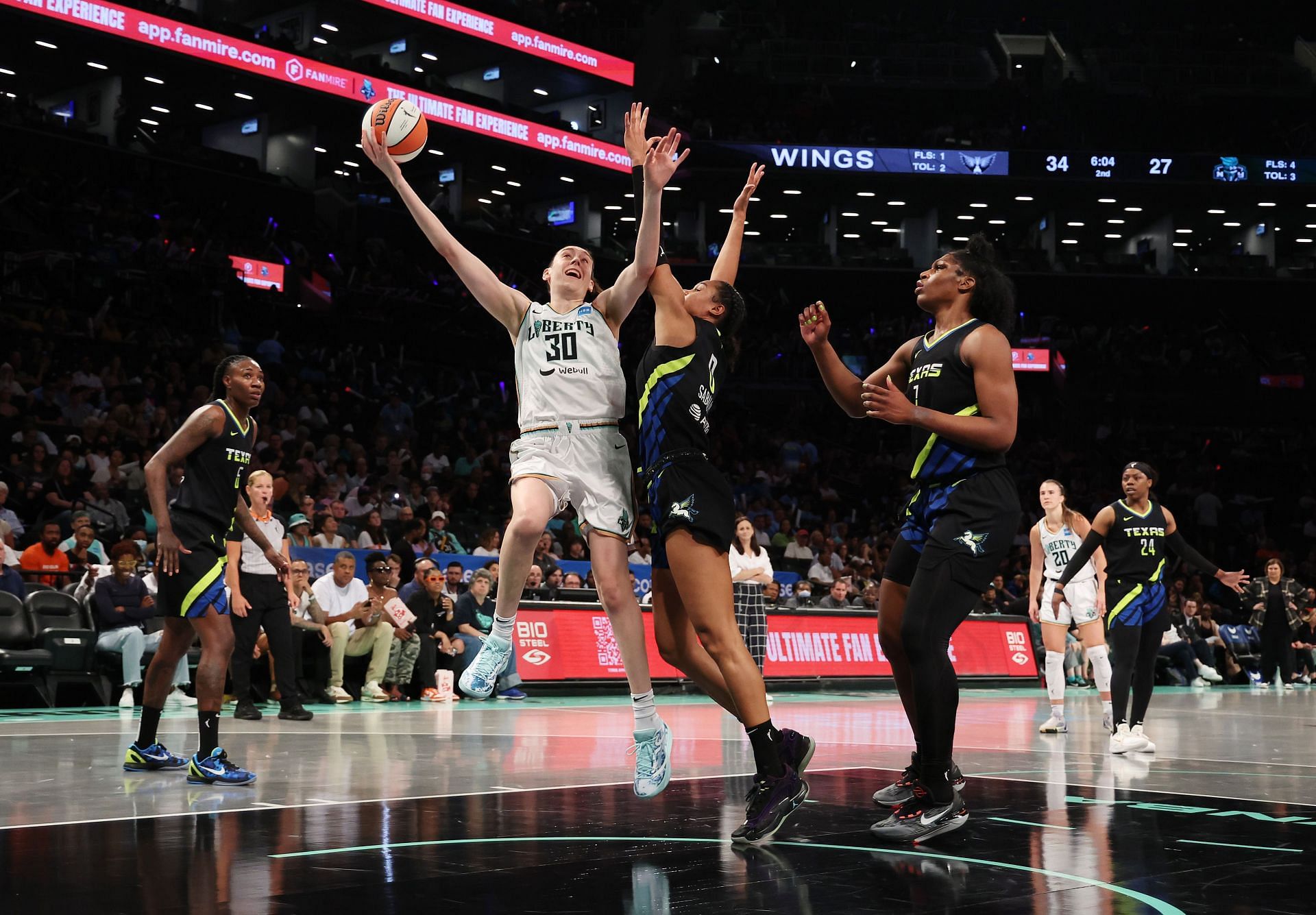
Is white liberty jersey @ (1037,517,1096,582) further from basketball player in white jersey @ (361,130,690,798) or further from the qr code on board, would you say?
basketball player in white jersey @ (361,130,690,798)

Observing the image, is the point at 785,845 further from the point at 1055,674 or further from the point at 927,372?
the point at 1055,674

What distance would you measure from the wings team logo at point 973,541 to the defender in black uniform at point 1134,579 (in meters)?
4.88

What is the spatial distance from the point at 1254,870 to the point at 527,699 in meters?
10.6

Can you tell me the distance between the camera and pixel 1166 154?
38.0 m

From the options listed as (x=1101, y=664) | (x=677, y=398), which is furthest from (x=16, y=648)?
(x=1101, y=664)

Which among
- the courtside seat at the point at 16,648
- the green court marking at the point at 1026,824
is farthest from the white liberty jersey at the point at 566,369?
the courtside seat at the point at 16,648

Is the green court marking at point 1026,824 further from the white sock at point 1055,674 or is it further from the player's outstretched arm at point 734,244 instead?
the white sock at point 1055,674

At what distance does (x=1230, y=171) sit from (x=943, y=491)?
36901 mm

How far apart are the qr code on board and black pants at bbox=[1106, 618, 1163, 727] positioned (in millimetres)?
7365

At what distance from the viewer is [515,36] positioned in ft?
110

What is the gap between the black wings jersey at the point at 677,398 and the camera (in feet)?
18.1

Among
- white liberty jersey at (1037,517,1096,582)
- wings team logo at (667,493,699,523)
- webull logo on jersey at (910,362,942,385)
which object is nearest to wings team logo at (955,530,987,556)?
webull logo on jersey at (910,362,942,385)

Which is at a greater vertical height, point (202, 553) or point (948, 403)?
point (948, 403)

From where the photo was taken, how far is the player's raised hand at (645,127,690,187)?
5.44 meters
